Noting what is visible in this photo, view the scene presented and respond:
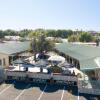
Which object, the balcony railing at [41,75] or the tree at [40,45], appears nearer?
the balcony railing at [41,75]

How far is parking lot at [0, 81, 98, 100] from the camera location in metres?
23.3

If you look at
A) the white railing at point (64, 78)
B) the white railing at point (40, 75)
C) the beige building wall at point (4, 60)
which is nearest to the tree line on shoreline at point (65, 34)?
the beige building wall at point (4, 60)

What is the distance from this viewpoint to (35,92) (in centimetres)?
2533

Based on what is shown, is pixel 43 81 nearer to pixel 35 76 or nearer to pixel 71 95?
pixel 35 76

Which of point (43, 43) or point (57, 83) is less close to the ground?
point (43, 43)

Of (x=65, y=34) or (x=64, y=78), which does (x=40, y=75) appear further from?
(x=65, y=34)

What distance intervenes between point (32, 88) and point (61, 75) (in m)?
4.45

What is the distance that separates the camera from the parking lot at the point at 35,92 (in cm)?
2334

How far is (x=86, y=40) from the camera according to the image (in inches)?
3947

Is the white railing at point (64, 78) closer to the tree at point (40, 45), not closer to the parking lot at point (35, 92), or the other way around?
the parking lot at point (35, 92)

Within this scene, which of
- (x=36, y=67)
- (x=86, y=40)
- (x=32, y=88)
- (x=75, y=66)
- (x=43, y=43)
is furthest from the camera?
(x=86, y=40)

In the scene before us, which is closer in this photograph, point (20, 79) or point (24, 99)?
point (24, 99)

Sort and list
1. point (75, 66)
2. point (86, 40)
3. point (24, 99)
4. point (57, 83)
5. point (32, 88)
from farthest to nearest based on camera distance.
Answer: point (86, 40), point (75, 66), point (57, 83), point (32, 88), point (24, 99)

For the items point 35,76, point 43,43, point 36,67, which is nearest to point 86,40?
point 43,43
